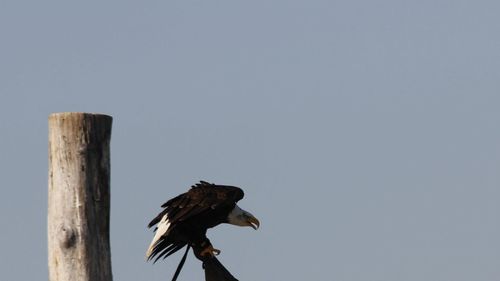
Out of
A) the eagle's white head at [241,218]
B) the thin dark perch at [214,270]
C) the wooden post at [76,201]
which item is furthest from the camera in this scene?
the eagle's white head at [241,218]

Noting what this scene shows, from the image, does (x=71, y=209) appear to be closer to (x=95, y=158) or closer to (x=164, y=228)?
(x=95, y=158)

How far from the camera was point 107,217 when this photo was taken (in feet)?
20.0

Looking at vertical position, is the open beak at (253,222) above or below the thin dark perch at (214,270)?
above

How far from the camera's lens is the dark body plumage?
8.26 meters

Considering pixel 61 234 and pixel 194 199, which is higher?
pixel 194 199

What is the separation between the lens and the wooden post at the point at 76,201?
5.92 meters

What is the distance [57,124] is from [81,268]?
32.1 inches

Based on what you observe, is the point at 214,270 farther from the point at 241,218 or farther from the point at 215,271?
the point at 241,218

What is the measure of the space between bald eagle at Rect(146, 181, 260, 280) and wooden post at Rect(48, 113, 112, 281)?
6.93ft

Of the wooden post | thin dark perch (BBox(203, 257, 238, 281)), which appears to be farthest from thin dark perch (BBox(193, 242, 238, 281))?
the wooden post

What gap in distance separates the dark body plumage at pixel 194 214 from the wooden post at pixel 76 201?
86.9 inches

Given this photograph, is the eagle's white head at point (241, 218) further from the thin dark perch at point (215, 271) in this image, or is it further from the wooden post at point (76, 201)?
the wooden post at point (76, 201)

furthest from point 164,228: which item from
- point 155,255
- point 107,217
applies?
point 107,217

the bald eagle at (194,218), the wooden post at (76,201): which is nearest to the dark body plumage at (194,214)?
the bald eagle at (194,218)
